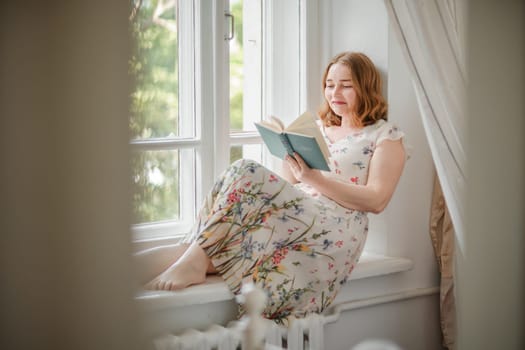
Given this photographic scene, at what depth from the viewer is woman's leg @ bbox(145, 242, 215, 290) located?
1907 millimetres

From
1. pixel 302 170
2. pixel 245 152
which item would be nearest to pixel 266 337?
pixel 302 170

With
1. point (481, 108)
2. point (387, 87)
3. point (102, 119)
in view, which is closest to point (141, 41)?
point (102, 119)

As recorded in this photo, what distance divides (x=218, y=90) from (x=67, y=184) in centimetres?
205

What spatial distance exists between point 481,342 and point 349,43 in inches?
82.0

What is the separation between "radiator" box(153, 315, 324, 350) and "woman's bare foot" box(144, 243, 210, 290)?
5.5 inches

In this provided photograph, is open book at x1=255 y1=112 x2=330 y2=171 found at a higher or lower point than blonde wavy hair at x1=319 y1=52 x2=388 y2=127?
lower

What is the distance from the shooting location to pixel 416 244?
258 cm

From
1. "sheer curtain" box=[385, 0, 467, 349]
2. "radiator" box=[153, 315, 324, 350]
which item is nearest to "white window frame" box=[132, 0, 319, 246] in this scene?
"radiator" box=[153, 315, 324, 350]

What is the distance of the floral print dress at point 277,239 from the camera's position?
2006mm

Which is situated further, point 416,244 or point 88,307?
point 416,244

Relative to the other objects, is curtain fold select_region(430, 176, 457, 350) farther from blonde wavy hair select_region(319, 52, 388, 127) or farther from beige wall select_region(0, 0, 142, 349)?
beige wall select_region(0, 0, 142, 349)

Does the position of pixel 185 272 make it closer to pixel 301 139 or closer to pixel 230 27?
pixel 301 139

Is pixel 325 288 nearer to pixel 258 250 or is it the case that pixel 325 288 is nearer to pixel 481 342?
pixel 258 250

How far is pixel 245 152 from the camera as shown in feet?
8.64
